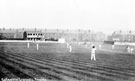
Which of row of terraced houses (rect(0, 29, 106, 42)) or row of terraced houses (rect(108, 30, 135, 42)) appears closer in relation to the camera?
row of terraced houses (rect(0, 29, 106, 42))

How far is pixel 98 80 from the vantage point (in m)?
7.71

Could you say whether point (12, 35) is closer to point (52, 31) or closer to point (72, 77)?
point (52, 31)

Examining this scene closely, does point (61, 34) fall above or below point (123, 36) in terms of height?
above

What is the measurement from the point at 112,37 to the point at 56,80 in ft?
191

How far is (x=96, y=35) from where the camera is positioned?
69188 mm

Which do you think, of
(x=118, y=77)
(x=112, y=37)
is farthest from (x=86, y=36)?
(x=118, y=77)

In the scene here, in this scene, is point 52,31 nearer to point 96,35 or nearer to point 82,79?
point 96,35

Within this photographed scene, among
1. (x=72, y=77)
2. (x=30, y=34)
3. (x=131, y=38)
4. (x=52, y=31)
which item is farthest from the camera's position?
(x=52, y=31)

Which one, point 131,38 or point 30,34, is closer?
point 30,34

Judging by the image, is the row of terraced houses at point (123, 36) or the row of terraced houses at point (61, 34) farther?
the row of terraced houses at point (123, 36)

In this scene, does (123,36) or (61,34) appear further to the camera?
(61,34)

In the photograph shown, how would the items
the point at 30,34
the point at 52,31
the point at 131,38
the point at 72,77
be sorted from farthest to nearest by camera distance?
the point at 52,31
the point at 131,38
the point at 30,34
the point at 72,77

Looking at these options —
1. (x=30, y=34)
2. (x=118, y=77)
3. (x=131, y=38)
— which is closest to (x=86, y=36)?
(x=131, y=38)

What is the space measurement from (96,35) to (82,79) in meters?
62.1
